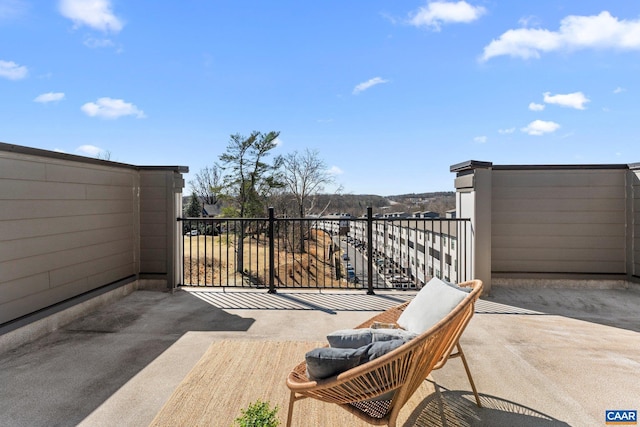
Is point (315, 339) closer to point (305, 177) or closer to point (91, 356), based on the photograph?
point (91, 356)

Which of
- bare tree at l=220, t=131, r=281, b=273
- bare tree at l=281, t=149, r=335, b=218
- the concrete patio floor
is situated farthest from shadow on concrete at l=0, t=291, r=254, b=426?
bare tree at l=281, t=149, r=335, b=218

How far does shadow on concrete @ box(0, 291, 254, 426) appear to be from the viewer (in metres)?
1.94

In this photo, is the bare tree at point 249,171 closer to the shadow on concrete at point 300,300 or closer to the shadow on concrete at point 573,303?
the shadow on concrete at point 300,300

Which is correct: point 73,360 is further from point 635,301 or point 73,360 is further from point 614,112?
point 614,112

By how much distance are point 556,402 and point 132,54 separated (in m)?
10.0

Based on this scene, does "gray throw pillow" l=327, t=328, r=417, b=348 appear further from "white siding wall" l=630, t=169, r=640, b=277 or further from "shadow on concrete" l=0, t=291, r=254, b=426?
"white siding wall" l=630, t=169, r=640, b=277

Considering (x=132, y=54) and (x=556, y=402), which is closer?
(x=556, y=402)

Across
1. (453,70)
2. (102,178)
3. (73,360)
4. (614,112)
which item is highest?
(453,70)

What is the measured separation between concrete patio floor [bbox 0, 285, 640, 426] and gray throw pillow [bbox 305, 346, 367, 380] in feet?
2.61

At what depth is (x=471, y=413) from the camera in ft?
6.04

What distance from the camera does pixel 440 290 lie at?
1957 mm

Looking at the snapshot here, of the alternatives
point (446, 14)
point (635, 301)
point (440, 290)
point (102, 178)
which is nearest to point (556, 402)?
point (440, 290)

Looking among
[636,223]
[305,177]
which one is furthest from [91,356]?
[305,177]

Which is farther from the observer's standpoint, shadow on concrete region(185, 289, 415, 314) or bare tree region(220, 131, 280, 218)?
bare tree region(220, 131, 280, 218)
